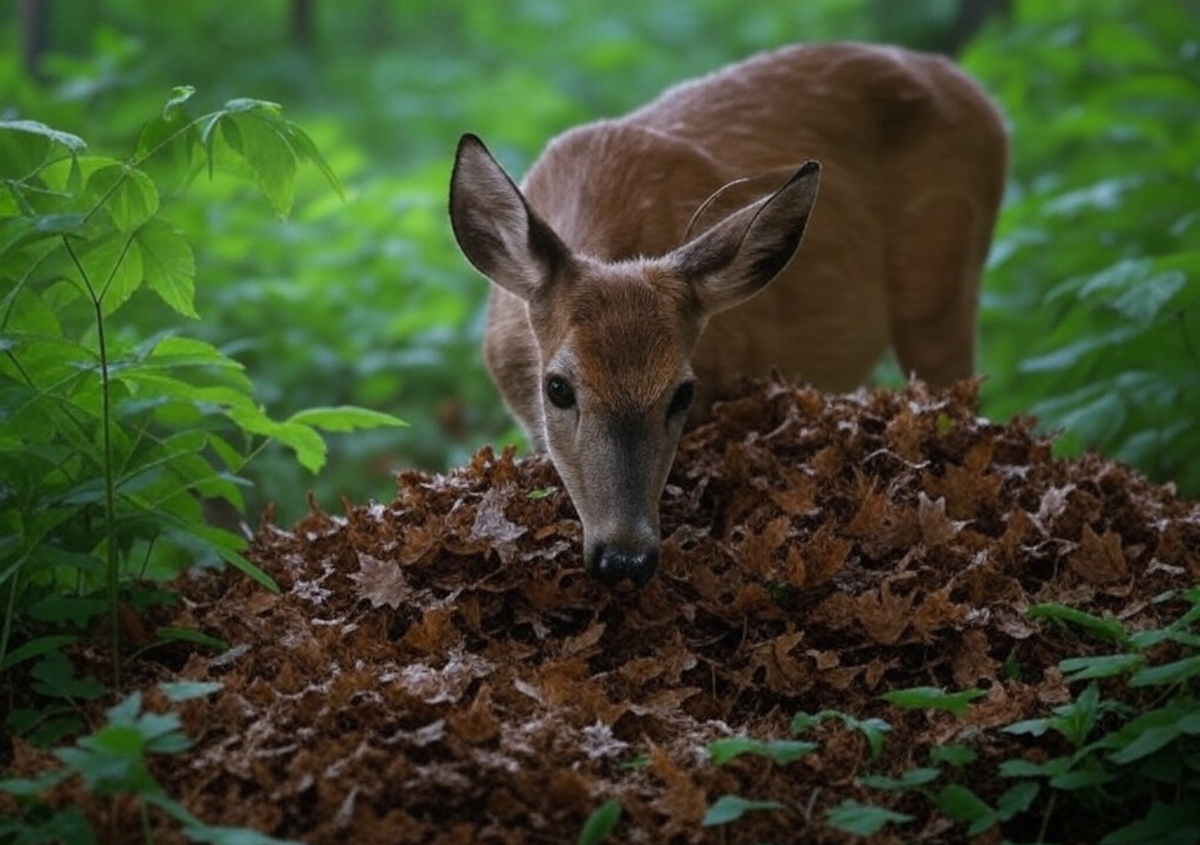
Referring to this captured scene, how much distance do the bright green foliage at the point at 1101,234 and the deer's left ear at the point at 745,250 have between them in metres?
1.30

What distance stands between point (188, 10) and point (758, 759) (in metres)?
12.9

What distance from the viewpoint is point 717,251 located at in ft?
15.0

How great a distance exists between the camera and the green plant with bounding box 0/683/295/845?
280cm

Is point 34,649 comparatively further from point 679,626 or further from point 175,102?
point 679,626

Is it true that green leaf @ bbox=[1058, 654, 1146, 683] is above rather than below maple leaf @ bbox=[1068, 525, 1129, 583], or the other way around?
above

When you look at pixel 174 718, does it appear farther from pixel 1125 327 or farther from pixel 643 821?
pixel 1125 327

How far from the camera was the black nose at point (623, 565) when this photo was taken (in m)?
3.90

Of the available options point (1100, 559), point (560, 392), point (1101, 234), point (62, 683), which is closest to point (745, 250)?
point (560, 392)

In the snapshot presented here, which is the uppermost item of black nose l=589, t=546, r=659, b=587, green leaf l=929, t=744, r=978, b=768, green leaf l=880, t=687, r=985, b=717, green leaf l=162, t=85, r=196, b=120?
green leaf l=162, t=85, r=196, b=120

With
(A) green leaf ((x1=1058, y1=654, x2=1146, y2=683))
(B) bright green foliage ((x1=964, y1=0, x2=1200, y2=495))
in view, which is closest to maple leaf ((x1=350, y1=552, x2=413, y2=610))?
(A) green leaf ((x1=1058, y1=654, x2=1146, y2=683))

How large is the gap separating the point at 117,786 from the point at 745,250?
8.02 ft

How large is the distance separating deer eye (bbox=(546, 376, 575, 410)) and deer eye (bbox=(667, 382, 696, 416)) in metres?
0.27

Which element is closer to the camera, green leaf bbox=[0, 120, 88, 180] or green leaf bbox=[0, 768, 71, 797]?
green leaf bbox=[0, 768, 71, 797]

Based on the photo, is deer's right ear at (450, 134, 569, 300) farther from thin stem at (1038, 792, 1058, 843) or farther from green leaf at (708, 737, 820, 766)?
thin stem at (1038, 792, 1058, 843)
